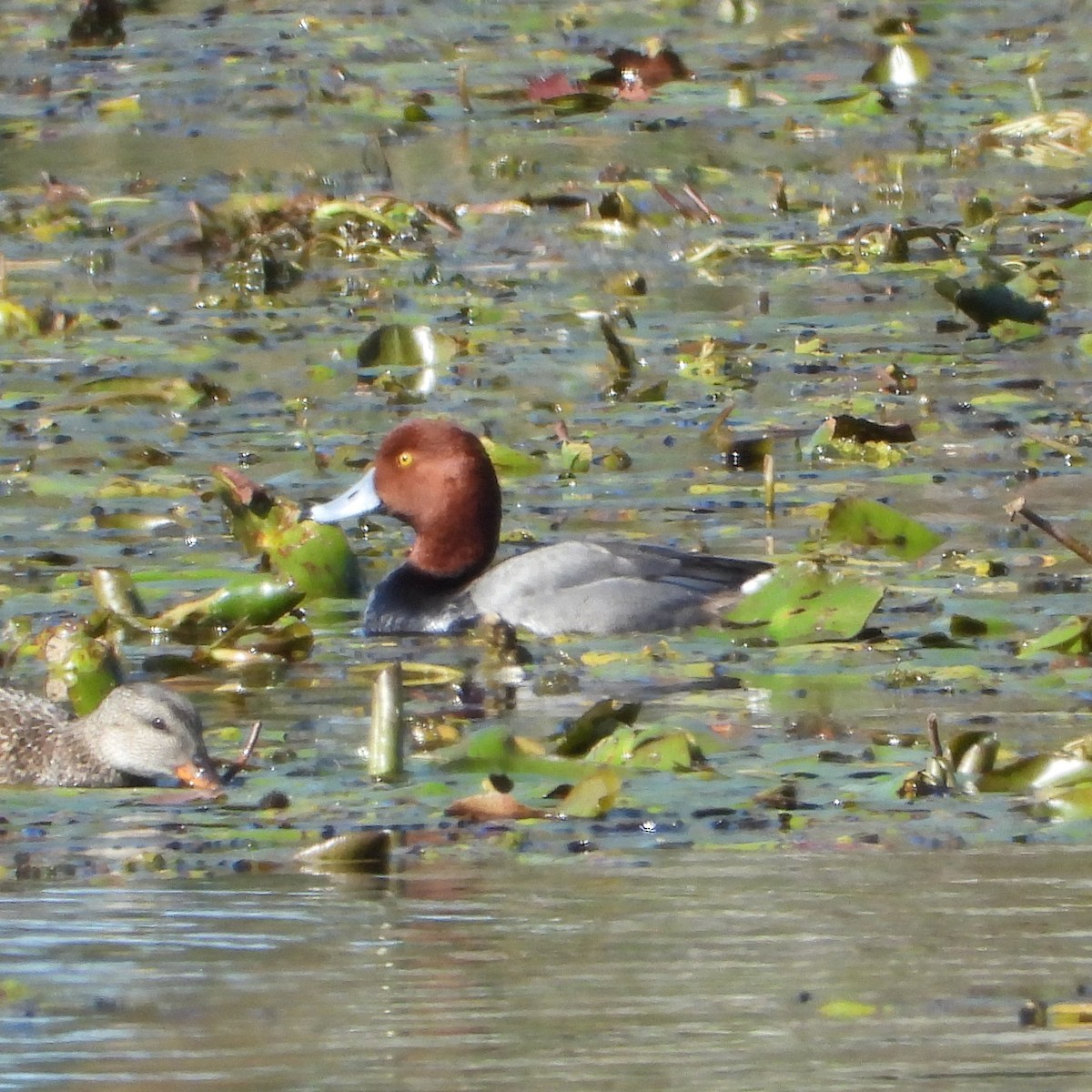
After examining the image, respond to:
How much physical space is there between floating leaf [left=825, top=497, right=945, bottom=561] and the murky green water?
0.23 feet

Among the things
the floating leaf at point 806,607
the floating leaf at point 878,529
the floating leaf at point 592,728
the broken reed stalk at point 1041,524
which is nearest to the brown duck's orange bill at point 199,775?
the floating leaf at point 592,728

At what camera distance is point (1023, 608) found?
28.8 ft

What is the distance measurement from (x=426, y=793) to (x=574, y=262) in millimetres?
8215

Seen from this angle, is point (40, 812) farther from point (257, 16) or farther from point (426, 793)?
point (257, 16)

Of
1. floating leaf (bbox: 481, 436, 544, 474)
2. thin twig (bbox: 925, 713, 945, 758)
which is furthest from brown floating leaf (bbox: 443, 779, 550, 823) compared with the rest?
floating leaf (bbox: 481, 436, 544, 474)

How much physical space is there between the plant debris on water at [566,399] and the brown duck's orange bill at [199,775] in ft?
0.24

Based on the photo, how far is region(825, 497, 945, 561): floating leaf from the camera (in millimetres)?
9430

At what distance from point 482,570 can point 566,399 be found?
235cm

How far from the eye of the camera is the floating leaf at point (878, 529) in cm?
943

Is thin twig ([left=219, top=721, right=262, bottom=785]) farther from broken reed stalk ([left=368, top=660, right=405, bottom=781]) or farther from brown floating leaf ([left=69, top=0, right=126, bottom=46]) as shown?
brown floating leaf ([left=69, top=0, right=126, bottom=46])

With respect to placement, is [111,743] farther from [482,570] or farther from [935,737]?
[482,570]

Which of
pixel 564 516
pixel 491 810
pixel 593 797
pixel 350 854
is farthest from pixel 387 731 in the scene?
pixel 564 516

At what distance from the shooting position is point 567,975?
5.49m

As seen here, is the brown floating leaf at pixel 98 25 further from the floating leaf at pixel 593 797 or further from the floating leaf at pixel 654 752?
the floating leaf at pixel 593 797
